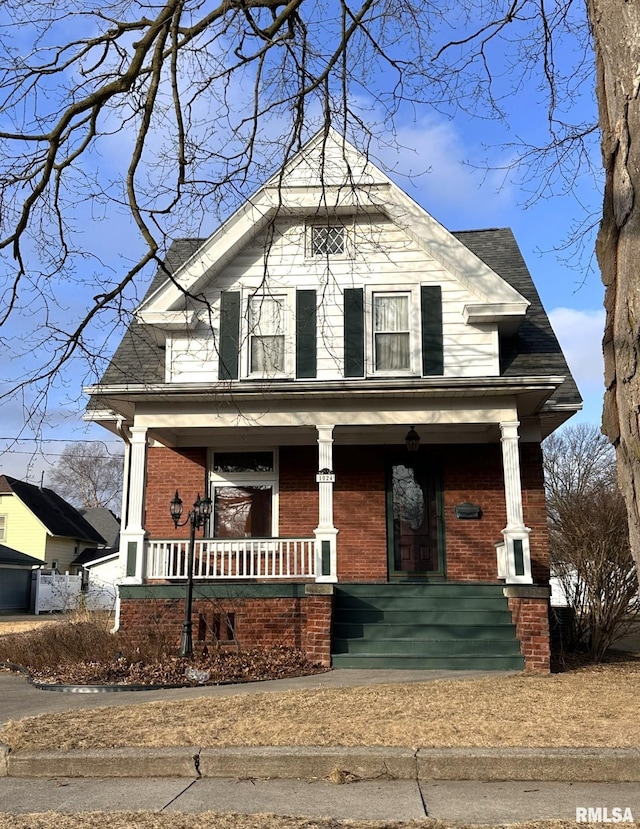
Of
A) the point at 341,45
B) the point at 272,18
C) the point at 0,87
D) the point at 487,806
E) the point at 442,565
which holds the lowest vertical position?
the point at 487,806

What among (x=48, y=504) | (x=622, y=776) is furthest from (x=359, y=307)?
(x=48, y=504)

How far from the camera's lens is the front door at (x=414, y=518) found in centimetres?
1337

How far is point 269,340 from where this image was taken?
43.0ft

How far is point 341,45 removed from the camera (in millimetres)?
7000

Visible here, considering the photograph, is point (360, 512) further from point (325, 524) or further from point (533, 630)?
point (533, 630)

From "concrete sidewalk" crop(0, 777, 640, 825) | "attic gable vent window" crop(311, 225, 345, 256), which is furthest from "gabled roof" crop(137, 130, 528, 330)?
"concrete sidewalk" crop(0, 777, 640, 825)

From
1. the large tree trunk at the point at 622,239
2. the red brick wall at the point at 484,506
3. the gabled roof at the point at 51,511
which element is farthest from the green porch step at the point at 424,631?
the gabled roof at the point at 51,511

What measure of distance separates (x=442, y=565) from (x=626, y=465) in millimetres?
10745

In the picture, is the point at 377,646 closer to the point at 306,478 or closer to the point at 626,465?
the point at 306,478

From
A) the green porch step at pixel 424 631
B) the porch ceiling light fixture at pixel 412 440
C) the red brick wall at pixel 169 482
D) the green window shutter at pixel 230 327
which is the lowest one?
the green porch step at pixel 424 631

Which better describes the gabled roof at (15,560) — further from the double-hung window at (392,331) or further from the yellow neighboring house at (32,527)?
the double-hung window at (392,331)

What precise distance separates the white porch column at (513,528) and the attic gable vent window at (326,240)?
429 centimetres

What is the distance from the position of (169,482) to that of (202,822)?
9980 mm

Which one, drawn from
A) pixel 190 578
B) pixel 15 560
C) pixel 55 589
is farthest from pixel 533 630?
pixel 15 560
